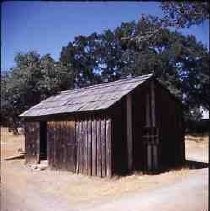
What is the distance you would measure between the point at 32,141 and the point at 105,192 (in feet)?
37.1

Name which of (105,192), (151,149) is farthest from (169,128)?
(105,192)

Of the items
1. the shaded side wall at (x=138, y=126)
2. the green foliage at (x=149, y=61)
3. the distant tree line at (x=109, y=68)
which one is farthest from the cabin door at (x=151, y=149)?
the green foliage at (x=149, y=61)

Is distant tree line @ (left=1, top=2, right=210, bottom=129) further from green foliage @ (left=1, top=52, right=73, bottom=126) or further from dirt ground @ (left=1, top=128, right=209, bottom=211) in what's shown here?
dirt ground @ (left=1, top=128, right=209, bottom=211)

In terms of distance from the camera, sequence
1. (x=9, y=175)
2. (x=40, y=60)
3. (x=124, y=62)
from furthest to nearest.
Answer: (x=124, y=62), (x=40, y=60), (x=9, y=175)

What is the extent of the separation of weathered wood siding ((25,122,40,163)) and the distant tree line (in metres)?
5.92

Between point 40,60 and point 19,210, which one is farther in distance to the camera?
point 40,60

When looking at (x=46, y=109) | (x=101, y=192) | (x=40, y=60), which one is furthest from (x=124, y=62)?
(x=101, y=192)

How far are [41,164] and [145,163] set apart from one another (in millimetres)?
7062

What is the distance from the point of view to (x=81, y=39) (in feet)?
202

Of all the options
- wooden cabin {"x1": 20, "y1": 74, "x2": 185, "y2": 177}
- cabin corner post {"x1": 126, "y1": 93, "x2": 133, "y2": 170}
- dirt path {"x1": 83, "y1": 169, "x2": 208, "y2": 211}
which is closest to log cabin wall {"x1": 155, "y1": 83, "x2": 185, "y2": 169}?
wooden cabin {"x1": 20, "y1": 74, "x2": 185, "y2": 177}

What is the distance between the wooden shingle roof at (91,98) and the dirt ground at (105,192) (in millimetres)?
3065

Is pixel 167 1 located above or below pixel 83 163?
above

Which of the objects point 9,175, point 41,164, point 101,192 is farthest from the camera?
point 41,164

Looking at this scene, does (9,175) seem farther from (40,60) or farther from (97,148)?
(40,60)
